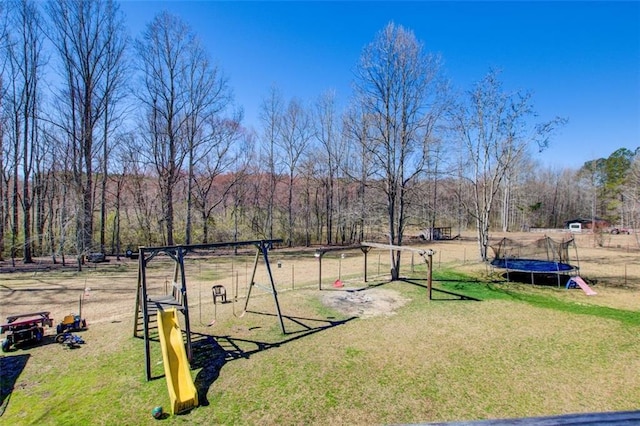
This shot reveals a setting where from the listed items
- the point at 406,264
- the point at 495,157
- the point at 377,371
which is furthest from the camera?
the point at 495,157

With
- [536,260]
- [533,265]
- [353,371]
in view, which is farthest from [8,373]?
[536,260]

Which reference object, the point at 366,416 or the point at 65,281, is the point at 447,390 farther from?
the point at 65,281

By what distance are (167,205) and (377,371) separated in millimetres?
20068

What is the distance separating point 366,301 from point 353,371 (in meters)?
5.15

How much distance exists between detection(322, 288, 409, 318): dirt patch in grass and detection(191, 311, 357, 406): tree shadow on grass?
1293mm

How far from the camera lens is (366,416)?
17.1 ft

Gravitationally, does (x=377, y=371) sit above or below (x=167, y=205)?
below

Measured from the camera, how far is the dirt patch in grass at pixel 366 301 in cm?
1056

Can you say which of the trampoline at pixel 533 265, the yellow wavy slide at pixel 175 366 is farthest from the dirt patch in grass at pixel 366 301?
the trampoline at pixel 533 265

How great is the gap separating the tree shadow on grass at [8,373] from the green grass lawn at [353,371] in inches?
1.1

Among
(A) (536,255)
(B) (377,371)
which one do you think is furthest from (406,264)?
(B) (377,371)

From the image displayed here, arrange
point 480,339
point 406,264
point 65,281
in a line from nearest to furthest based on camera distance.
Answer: point 480,339, point 65,281, point 406,264

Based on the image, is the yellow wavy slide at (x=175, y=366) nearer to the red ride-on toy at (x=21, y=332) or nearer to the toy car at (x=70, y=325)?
the toy car at (x=70, y=325)

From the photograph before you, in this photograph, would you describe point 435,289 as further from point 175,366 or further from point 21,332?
point 21,332
